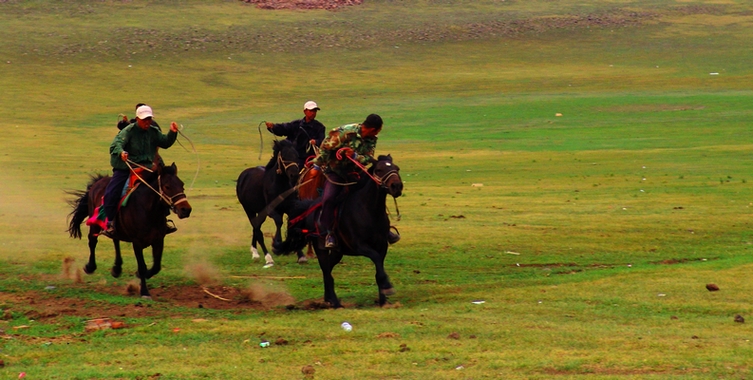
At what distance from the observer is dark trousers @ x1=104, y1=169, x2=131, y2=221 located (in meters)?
13.5

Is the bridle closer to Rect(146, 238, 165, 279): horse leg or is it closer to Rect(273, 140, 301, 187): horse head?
Rect(273, 140, 301, 187): horse head

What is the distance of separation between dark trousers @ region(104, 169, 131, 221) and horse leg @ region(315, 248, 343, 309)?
2.69 metres

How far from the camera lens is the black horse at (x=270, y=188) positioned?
52.3 ft

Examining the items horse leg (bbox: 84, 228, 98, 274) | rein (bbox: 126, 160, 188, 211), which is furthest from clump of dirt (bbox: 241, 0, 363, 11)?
rein (bbox: 126, 160, 188, 211)

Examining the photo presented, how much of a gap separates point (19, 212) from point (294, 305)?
425 inches

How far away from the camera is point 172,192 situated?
1287 centimetres

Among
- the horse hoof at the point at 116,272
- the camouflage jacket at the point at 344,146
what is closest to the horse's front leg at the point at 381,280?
the camouflage jacket at the point at 344,146

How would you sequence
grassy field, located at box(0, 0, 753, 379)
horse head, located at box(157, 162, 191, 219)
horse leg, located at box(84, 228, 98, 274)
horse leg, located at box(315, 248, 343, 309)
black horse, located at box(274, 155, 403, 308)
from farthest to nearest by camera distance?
horse leg, located at box(84, 228, 98, 274), horse head, located at box(157, 162, 191, 219), horse leg, located at box(315, 248, 343, 309), black horse, located at box(274, 155, 403, 308), grassy field, located at box(0, 0, 753, 379)

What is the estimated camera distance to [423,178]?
27875 millimetres

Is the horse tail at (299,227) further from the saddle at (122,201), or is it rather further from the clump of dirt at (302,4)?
the clump of dirt at (302,4)

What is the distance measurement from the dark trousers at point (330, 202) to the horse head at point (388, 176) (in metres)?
0.76

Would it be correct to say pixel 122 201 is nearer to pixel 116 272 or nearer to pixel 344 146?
pixel 116 272

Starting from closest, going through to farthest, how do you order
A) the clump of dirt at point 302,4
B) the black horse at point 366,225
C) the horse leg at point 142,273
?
the black horse at point 366,225, the horse leg at point 142,273, the clump of dirt at point 302,4

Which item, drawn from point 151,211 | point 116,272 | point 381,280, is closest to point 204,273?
point 116,272
